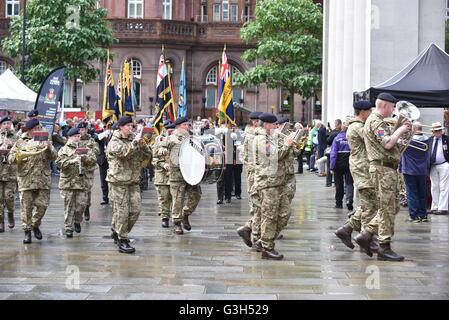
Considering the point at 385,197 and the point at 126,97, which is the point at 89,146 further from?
the point at 126,97

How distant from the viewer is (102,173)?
2066 centimetres

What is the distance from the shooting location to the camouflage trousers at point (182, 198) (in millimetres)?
14473

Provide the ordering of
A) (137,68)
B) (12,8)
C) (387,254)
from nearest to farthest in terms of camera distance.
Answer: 1. (387,254)
2. (137,68)
3. (12,8)

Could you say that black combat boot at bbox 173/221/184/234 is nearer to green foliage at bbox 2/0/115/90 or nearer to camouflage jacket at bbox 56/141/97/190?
camouflage jacket at bbox 56/141/97/190

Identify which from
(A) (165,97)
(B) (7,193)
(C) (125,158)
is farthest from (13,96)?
(C) (125,158)

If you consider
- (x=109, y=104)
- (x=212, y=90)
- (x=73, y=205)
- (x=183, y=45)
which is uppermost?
(x=183, y=45)

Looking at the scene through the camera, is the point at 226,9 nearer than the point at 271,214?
No

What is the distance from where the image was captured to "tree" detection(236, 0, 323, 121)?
143ft

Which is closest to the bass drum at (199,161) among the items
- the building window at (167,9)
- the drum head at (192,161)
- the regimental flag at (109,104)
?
the drum head at (192,161)

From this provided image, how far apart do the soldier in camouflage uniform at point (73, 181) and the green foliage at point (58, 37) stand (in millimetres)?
24981

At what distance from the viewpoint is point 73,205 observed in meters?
14.4

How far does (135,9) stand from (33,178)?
145 feet

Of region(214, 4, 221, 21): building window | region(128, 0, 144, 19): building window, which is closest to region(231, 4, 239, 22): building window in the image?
region(214, 4, 221, 21): building window

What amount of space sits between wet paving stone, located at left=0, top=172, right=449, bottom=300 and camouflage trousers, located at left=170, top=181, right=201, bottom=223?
398mm
